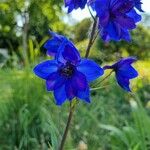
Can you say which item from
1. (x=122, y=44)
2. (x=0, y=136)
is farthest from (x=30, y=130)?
(x=122, y=44)

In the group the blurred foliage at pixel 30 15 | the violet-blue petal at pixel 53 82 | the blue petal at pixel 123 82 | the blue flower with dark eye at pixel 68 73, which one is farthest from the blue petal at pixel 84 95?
the blurred foliage at pixel 30 15

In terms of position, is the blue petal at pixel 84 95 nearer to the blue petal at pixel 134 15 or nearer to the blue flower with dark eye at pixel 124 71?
the blue flower with dark eye at pixel 124 71

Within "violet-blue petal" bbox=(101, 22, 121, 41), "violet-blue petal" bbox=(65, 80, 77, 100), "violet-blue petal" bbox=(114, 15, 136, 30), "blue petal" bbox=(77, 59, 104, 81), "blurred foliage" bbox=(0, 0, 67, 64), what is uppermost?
"violet-blue petal" bbox=(114, 15, 136, 30)

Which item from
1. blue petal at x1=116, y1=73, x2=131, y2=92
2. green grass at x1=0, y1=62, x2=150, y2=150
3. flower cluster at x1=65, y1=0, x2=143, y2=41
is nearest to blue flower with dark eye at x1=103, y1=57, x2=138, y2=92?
blue petal at x1=116, y1=73, x2=131, y2=92

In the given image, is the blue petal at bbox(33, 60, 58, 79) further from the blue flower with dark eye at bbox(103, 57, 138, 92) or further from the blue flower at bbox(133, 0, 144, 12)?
the blue flower at bbox(133, 0, 144, 12)

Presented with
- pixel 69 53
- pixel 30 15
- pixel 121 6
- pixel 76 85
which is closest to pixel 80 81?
pixel 76 85

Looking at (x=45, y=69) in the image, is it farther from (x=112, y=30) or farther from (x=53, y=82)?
(x=112, y=30)

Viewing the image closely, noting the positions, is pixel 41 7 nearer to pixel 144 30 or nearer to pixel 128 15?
pixel 128 15
